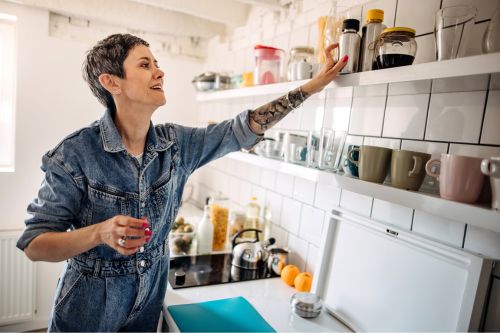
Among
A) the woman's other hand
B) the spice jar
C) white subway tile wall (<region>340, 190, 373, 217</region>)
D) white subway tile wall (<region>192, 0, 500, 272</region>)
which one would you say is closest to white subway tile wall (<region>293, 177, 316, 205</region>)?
white subway tile wall (<region>192, 0, 500, 272</region>)

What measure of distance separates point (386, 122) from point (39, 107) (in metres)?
2.14

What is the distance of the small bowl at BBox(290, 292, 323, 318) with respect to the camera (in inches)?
47.9

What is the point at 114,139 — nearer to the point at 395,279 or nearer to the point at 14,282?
the point at 395,279

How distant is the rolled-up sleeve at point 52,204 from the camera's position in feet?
3.16

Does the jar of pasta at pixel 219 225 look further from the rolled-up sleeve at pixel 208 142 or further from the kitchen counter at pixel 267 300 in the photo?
the rolled-up sleeve at pixel 208 142

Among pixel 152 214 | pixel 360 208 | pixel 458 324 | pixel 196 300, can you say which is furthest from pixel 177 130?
pixel 458 324

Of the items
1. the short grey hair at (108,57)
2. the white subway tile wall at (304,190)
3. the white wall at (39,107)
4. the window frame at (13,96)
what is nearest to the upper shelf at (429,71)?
the white subway tile wall at (304,190)

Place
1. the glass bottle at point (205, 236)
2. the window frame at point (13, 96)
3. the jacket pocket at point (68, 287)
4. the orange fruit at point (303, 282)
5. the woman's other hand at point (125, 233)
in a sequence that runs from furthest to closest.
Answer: the window frame at point (13, 96) → the glass bottle at point (205, 236) → the orange fruit at point (303, 282) → the jacket pocket at point (68, 287) → the woman's other hand at point (125, 233)

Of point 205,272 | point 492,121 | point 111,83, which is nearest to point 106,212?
point 111,83

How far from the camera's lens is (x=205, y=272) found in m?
1.54

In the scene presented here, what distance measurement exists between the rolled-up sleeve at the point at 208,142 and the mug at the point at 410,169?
501 mm

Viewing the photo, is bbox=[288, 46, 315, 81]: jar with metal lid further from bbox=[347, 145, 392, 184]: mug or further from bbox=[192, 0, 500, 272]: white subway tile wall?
bbox=[347, 145, 392, 184]: mug

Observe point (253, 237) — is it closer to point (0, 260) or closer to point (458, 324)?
point (458, 324)

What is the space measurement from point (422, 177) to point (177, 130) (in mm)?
830
